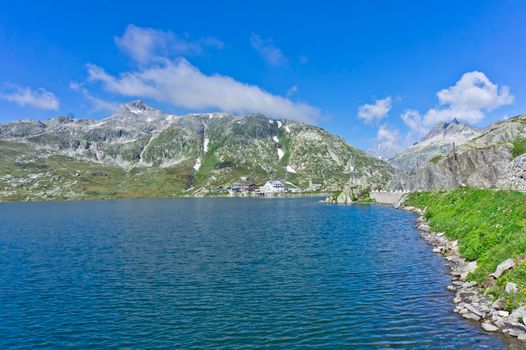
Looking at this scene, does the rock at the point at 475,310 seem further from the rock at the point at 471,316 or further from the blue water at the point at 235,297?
the blue water at the point at 235,297

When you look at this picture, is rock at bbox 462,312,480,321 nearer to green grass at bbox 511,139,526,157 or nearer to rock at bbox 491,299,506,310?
rock at bbox 491,299,506,310

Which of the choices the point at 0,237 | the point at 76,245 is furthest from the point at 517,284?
the point at 0,237

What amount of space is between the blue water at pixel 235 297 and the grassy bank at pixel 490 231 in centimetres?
456

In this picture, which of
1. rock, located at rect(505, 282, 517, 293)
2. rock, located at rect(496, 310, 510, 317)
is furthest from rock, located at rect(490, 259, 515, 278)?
rock, located at rect(496, 310, 510, 317)

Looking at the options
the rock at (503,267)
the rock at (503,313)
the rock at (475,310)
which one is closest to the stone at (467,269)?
the rock at (503,267)

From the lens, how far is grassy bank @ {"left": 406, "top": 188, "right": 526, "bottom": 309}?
36.4 meters

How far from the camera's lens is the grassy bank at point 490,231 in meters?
36.4

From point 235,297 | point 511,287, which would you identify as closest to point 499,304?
point 511,287

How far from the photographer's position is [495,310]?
33312 millimetres

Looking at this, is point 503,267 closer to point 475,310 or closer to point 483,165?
point 475,310

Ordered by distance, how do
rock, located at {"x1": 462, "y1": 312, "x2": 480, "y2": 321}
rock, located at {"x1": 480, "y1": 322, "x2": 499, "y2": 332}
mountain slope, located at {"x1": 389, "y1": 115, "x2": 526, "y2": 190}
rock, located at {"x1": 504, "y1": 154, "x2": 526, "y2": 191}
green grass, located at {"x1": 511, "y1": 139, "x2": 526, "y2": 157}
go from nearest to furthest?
rock, located at {"x1": 480, "y1": 322, "x2": 499, "y2": 332} < rock, located at {"x1": 462, "y1": 312, "x2": 480, "y2": 321} < rock, located at {"x1": 504, "y1": 154, "x2": 526, "y2": 191} < green grass, located at {"x1": 511, "y1": 139, "x2": 526, "y2": 157} < mountain slope, located at {"x1": 389, "y1": 115, "x2": 526, "y2": 190}

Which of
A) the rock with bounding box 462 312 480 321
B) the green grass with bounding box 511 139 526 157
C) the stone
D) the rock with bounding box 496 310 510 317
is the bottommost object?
the rock with bounding box 462 312 480 321

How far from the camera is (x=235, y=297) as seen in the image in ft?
140

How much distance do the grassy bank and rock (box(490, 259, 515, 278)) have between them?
0.69m
